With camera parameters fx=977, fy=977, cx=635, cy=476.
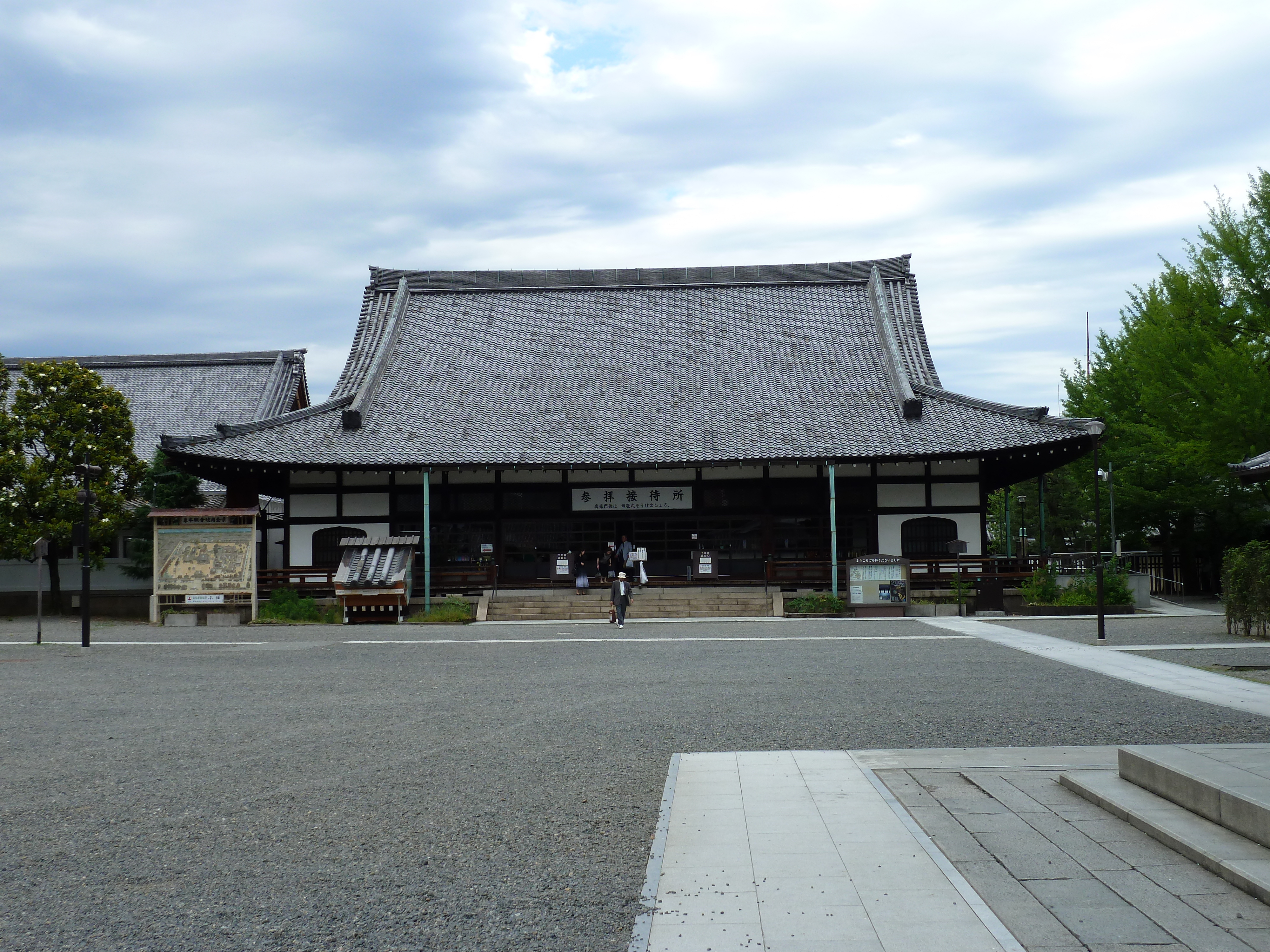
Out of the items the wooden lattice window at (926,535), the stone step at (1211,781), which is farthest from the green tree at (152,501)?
the stone step at (1211,781)

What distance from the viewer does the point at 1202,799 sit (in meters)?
5.44

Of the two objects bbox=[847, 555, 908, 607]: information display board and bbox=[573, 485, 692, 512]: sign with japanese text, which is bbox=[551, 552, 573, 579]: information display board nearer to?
bbox=[573, 485, 692, 512]: sign with japanese text

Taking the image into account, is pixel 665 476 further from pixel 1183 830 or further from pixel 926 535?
pixel 1183 830

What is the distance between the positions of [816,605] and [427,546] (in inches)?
384

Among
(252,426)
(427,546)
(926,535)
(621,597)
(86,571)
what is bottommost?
(621,597)

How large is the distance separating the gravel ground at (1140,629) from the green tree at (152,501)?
70.5ft

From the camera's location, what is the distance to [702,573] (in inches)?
1072

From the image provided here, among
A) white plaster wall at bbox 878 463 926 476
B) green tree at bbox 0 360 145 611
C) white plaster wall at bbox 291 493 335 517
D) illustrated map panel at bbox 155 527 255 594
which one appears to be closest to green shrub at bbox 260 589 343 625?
illustrated map panel at bbox 155 527 255 594

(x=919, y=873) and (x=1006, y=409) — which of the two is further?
(x=1006, y=409)

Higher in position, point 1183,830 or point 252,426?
point 252,426

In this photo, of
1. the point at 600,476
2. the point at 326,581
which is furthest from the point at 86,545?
the point at 600,476

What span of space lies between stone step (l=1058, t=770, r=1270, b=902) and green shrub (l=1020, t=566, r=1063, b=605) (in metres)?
18.0

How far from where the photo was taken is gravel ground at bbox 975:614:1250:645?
52.6ft

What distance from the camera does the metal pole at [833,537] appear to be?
2452cm
